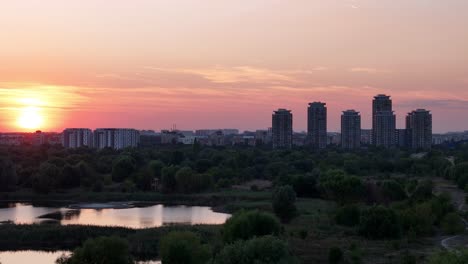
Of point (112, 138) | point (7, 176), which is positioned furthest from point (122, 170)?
point (112, 138)

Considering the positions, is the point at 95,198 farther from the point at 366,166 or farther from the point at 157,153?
the point at 366,166

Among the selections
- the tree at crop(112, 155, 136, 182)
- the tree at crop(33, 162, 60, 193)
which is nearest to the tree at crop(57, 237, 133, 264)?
the tree at crop(33, 162, 60, 193)

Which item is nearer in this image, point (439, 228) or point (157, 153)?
point (439, 228)

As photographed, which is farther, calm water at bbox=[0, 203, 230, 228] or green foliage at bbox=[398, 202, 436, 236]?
calm water at bbox=[0, 203, 230, 228]

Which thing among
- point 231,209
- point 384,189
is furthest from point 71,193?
point 384,189

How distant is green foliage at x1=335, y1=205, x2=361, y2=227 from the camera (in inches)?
1332

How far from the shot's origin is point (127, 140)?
151375 mm

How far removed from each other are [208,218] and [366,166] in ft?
101

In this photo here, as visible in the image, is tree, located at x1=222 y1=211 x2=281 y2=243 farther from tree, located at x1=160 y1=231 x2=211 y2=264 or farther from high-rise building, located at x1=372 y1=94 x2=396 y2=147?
high-rise building, located at x1=372 y1=94 x2=396 y2=147

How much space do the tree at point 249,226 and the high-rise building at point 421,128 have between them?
102 m

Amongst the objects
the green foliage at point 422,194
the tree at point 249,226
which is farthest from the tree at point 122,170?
the tree at point 249,226

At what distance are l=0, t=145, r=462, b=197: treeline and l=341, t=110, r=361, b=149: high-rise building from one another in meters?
58.3

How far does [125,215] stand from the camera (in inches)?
1652

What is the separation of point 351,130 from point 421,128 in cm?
1483
